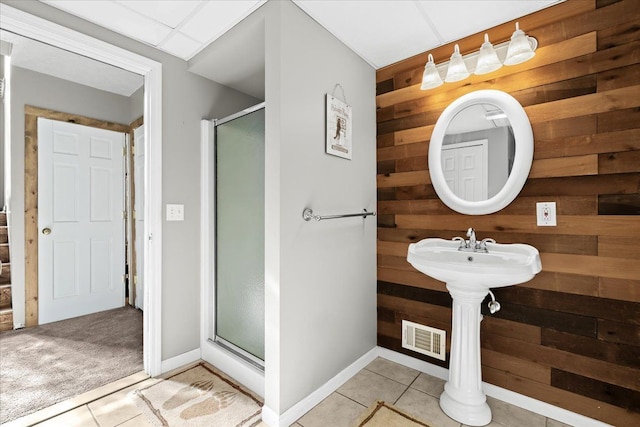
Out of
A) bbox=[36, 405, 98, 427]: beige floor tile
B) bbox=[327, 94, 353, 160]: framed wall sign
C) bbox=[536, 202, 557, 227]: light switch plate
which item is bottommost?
bbox=[36, 405, 98, 427]: beige floor tile

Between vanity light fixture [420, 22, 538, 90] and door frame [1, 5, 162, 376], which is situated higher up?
vanity light fixture [420, 22, 538, 90]

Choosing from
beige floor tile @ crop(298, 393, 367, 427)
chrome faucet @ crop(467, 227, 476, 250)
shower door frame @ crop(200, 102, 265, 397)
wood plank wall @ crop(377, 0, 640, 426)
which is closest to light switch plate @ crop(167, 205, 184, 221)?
shower door frame @ crop(200, 102, 265, 397)

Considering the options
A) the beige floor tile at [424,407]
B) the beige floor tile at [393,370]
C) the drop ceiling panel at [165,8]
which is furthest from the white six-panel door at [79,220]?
the beige floor tile at [424,407]

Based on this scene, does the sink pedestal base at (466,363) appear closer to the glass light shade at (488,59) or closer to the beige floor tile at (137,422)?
the glass light shade at (488,59)

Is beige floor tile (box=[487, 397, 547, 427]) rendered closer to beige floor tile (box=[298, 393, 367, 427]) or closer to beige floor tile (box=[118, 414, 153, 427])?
beige floor tile (box=[298, 393, 367, 427])

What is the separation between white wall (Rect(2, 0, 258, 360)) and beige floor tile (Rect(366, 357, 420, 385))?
4.43 feet

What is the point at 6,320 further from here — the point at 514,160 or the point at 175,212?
the point at 514,160

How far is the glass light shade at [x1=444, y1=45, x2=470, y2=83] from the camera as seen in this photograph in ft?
5.76

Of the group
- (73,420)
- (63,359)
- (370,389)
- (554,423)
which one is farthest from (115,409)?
(554,423)

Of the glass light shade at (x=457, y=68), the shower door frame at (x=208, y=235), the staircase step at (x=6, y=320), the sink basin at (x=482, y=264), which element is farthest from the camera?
the staircase step at (x=6, y=320)

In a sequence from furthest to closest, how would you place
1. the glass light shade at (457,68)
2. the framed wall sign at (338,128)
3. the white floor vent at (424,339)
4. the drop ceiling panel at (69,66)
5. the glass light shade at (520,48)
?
the drop ceiling panel at (69,66) < the white floor vent at (424,339) < the framed wall sign at (338,128) < the glass light shade at (457,68) < the glass light shade at (520,48)

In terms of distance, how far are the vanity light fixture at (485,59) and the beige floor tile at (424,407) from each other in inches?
75.9

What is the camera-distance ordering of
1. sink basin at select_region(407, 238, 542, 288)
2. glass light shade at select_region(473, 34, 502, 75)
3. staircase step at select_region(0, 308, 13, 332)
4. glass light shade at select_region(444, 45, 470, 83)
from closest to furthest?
1. sink basin at select_region(407, 238, 542, 288)
2. glass light shade at select_region(473, 34, 502, 75)
3. glass light shade at select_region(444, 45, 470, 83)
4. staircase step at select_region(0, 308, 13, 332)

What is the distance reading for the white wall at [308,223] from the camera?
1.57 meters
